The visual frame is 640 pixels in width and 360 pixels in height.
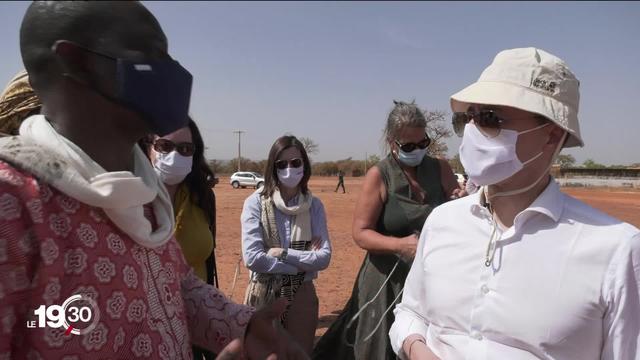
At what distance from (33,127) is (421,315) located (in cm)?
163

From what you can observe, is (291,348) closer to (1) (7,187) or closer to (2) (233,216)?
(1) (7,187)

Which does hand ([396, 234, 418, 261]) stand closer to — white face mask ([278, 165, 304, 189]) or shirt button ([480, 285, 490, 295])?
shirt button ([480, 285, 490, 295])

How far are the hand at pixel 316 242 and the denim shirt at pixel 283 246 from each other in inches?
0.6

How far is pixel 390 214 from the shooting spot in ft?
9.72

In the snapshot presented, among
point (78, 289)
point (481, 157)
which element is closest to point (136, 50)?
point (78, 289)

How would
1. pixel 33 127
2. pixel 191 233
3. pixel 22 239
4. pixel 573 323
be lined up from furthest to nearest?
pixel 191 233 < pixel 573 323 < pixel 33 127 < pixel 22 239

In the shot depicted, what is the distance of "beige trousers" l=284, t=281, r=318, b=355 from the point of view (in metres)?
3.26

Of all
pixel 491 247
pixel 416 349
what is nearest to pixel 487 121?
pixel 491 247

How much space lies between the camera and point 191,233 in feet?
9.37

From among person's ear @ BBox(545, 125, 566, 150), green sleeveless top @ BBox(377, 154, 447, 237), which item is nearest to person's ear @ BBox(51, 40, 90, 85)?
person's ear @ BBox(545, 125, 566, 150)

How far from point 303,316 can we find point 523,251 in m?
2.04

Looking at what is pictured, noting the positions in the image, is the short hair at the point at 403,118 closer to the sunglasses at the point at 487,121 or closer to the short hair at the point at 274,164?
the short hair at the point at 274,164

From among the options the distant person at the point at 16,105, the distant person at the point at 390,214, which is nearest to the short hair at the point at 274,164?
the distant person at the point at 390,214

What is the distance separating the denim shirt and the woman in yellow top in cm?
30
